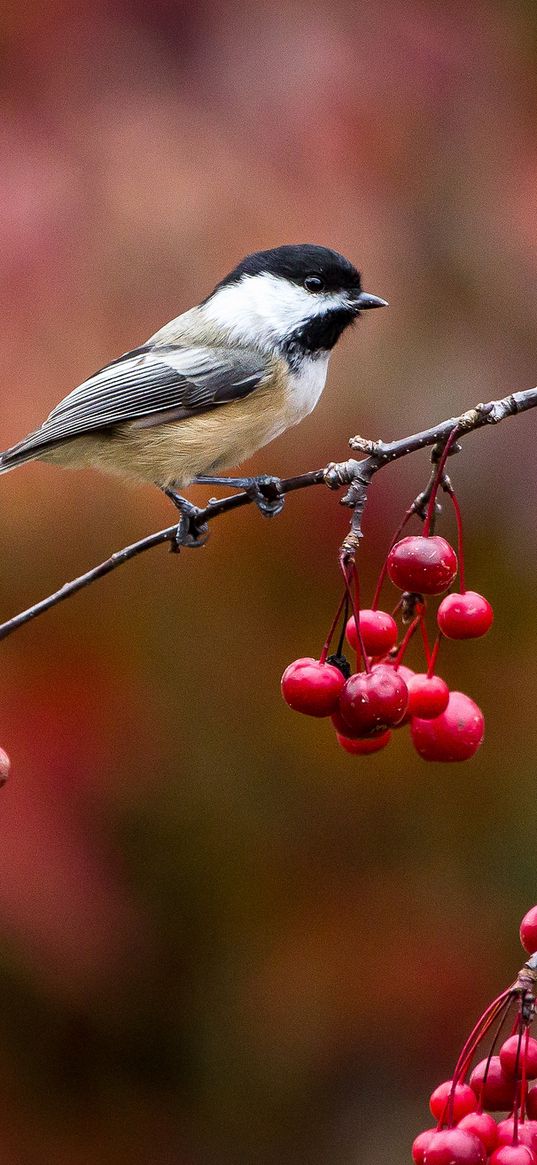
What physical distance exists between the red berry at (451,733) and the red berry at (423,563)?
300mm

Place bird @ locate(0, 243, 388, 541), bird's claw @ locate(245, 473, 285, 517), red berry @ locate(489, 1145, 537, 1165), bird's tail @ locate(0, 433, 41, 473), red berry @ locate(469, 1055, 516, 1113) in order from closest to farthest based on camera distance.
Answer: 1. red berry @ locate(489, 1145, 537, 1165)
2. red berry @ locate(469, 1055, 516, 1113)
3. bird's claw @ locate(245, 473, 285, 517)
4. bird's tail @ locate(0, 433, 41, 473)
5. bird @ locate(0, 243, 388, 541)

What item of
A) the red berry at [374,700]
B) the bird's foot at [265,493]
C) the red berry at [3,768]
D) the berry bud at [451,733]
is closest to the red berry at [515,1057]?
the red berry at [374,700]

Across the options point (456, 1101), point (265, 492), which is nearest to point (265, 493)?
point (265, 492)

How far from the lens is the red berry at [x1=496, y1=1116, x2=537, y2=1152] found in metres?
1.37

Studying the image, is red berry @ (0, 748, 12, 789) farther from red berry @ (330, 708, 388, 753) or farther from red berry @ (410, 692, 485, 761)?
red berry @ (410, 692, 485, 761)

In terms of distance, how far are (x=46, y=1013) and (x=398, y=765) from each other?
1.29m

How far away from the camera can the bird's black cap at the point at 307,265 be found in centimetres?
282

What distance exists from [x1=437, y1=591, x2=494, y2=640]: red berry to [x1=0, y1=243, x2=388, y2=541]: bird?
0.97 meters

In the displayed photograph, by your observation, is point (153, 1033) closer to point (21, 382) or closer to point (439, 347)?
point (21, 382)

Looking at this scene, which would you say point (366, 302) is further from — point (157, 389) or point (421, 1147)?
point (421, 1147)

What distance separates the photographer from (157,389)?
116 inches

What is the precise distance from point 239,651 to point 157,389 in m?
0.90

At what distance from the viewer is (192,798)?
363 centimetres

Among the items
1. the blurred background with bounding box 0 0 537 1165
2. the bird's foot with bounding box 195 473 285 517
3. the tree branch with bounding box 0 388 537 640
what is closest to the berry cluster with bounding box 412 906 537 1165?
the tree branch with bounding box 0 388 537 640
